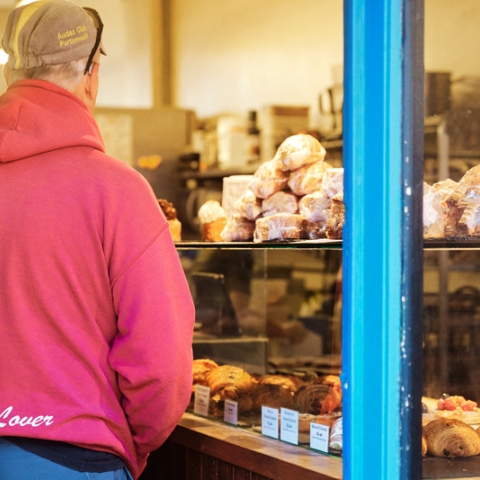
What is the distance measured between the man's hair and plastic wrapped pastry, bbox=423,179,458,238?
79 cm

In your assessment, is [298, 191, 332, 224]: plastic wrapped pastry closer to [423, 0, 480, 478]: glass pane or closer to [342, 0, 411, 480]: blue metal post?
[423, 0, 480, 478]: glass pane

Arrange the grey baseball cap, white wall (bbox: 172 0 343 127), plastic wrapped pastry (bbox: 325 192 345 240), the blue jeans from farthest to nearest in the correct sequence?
white wall (bbox: 172 0 343 127), plastic wrapped pastry (bbox: 325 192 345 240), the grey baseball cap, the blue jeans

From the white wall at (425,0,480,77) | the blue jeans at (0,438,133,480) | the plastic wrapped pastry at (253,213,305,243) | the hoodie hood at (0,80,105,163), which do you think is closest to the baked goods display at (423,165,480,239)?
the white wall at (425,0,480,77)

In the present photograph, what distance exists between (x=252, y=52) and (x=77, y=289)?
4726mm

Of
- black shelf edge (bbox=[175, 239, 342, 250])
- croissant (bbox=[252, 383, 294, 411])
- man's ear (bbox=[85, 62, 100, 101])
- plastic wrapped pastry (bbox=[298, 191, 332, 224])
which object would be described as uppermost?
man's ear (bbox=[85, 62, 100, 101])

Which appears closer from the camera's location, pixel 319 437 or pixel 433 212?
pixel 433 212

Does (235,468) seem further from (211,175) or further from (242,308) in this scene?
(211,175)

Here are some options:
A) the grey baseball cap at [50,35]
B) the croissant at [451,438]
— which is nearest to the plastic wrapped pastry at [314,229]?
the croissant at [451,438]

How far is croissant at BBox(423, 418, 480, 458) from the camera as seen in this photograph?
4.47ft

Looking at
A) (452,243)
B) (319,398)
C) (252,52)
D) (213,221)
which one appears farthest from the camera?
(252,52)

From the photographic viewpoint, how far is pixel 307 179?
7.37 ft

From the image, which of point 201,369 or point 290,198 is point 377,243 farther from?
point 201,369

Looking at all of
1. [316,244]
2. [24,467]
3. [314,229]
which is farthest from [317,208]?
[24,467]

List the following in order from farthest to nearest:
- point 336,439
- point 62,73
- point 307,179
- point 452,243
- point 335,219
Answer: point 307,179, point 335,219, point 336,439, point 62,73, point 452,243
